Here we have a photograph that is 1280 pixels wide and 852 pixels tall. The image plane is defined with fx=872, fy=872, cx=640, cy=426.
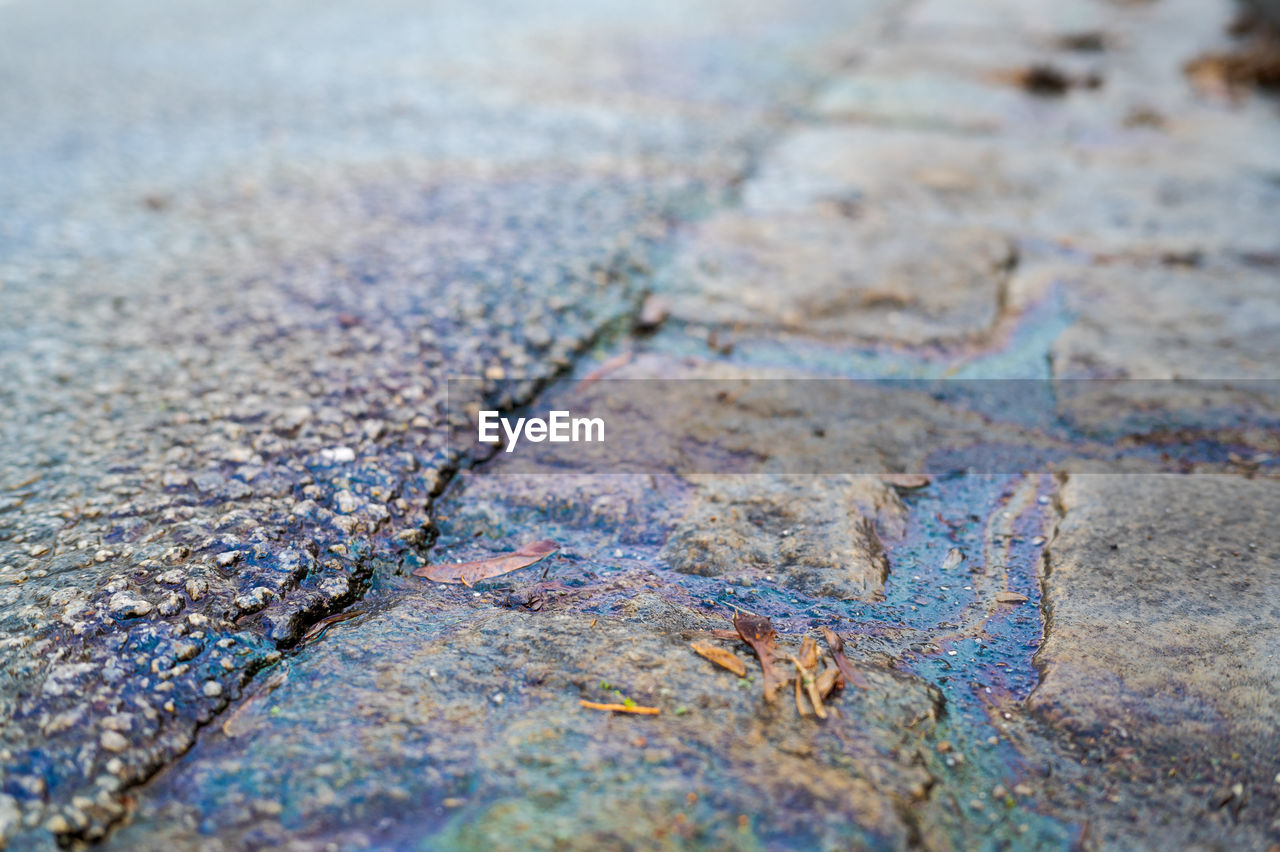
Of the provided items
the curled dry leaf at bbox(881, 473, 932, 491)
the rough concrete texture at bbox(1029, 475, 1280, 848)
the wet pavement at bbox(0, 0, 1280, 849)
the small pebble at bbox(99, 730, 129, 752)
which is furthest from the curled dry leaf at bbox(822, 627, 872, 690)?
the small pebble at bbox(99, 730, 129, 752)

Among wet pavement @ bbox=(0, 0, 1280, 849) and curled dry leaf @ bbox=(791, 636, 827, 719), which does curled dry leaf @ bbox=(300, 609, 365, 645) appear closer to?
wet pavement @ bbox=(0, 0, 1280, 849)

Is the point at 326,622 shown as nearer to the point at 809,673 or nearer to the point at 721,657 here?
the point at 721,657

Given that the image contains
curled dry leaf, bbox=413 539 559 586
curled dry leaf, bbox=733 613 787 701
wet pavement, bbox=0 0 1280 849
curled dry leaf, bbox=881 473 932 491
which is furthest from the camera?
curled dry leaf, bbox=881 473 932 491

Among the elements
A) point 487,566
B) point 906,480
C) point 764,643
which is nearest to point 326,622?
point 487,566

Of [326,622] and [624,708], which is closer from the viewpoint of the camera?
[624,708]

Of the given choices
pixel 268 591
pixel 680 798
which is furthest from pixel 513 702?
pixel 268 591

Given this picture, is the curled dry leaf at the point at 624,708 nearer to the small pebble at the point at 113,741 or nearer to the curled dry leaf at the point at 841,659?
the curled dry leaf at the point at 841,659
